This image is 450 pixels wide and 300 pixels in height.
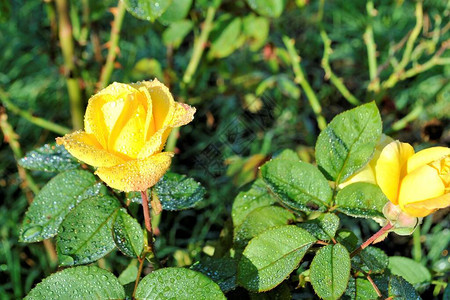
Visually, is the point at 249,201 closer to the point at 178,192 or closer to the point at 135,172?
the point at 178,192

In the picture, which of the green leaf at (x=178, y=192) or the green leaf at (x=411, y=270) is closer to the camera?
the green leaf at (x=178, y=192)

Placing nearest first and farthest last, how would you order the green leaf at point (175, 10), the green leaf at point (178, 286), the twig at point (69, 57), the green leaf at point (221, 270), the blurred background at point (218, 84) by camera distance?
1. the green leaf at point (178, 286)
2. the green leaf at point (221, 270)
3. the green leaf at point (175, 10)
4. the twig at point (69, 57)
5. the blurred background at point (218, 84)

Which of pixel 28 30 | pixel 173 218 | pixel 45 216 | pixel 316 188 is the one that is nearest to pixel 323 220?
pixel 316 188

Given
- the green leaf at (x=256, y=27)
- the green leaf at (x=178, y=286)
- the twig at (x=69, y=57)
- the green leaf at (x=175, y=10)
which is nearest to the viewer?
the green leaf at (x=178, y=286)

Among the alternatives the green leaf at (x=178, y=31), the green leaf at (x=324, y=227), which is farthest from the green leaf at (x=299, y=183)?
the green leaf at (x=178, y=31)

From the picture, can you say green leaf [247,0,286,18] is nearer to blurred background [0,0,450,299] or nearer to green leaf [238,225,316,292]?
blurred background [0,0,450,299]

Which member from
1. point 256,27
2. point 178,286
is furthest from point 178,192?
point 256,27

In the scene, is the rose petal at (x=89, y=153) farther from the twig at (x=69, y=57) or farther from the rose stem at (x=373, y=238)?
the twig at (x=69, y=57)
